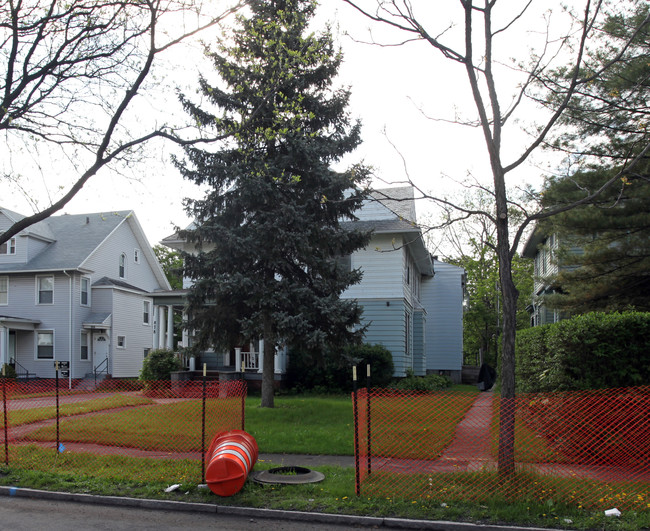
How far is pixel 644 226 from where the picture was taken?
13.9 meters

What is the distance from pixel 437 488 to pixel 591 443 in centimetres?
281

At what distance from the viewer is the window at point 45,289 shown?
95.2 ft

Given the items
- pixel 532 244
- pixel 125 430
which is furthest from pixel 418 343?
pixel 125 430

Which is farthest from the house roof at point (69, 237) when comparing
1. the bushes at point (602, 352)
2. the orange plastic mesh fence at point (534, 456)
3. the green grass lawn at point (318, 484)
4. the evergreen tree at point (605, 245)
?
the bushes at point (602, 352)

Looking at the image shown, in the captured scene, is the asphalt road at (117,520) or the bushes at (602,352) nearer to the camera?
the asphalt road at (117,520)

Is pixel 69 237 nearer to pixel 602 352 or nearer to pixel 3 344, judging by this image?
pixel 3 344

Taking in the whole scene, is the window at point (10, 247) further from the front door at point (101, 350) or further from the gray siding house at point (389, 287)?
the gray siding house at point (389, 287)

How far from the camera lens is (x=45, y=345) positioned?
1139 inches

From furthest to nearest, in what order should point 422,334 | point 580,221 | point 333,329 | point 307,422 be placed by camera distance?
point 422,334 < point 333,329 < point 580,221 < point 307,422

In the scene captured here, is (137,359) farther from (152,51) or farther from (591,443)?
(591,443)

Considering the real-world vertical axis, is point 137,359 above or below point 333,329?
below

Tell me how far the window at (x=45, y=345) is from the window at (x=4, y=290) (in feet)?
8.57

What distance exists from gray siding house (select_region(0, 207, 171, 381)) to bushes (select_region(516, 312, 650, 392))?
68.9 ft

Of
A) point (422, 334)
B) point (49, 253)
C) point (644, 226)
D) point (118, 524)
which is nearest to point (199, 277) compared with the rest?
point (118, 524)
